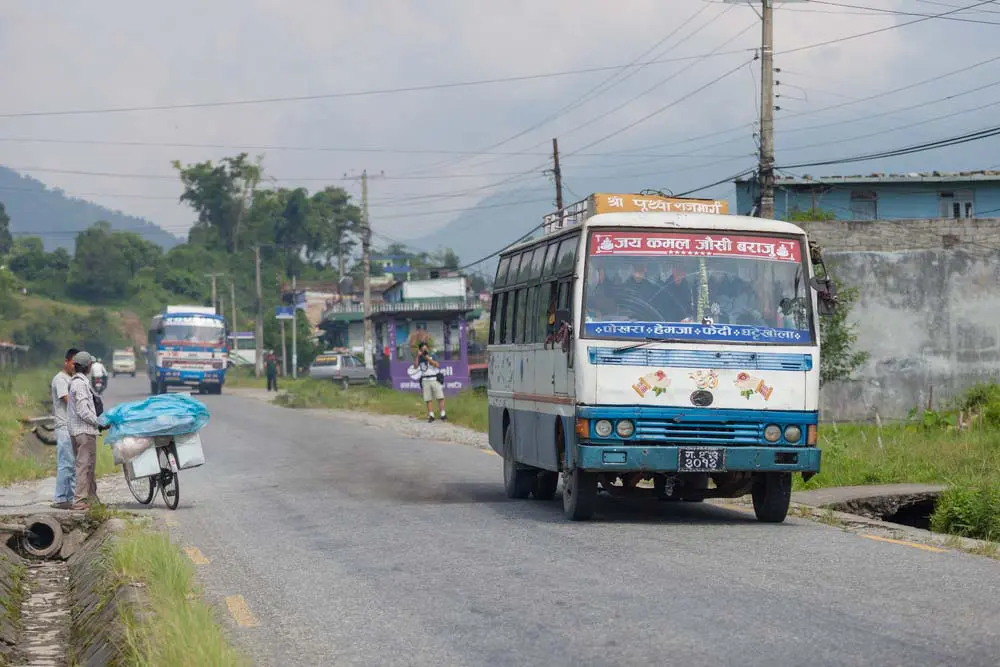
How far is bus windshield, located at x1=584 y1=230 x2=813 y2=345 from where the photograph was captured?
513 inches

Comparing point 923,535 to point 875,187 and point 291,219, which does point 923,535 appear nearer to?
point 875,187

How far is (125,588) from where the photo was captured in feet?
29.7

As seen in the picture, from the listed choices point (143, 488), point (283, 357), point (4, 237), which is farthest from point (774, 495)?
point (4, 237)

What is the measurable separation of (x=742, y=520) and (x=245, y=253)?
11319 cm

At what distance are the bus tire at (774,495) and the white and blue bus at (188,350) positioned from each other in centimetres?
4904

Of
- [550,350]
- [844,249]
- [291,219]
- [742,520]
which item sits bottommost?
[742,520]

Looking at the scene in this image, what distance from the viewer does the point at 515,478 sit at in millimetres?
16219

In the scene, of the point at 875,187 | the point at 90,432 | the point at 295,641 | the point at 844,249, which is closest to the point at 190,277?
the point at 875,187

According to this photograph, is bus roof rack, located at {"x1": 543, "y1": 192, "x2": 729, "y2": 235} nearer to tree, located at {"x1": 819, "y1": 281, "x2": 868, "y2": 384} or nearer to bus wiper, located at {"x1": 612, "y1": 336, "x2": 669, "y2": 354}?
bus wiper, located at {"x1": 612, "y1": 336, "x2": 669, "y2": 354}

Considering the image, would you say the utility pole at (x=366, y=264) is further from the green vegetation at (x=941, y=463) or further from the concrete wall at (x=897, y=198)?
the green vegetation at (x=941, y=463)

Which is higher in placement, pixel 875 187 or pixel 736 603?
pixel 875 187

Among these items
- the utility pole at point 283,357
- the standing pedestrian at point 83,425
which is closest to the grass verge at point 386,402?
the standing pedestrian at point 83,425

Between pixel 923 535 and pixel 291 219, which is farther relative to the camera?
pixel 291 219

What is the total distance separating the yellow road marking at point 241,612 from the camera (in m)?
8.50
